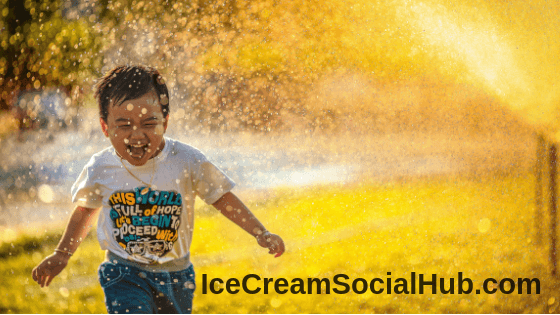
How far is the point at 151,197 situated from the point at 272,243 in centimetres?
48

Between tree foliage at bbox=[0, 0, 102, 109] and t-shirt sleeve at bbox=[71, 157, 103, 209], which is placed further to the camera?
tree foliage at bbox=[0, 0, 102, 109]

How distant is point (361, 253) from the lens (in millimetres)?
3305

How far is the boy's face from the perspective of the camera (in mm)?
1758

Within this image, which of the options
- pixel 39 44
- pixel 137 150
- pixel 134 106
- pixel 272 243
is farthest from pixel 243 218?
pixel 39 44

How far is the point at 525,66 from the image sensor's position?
123 inches

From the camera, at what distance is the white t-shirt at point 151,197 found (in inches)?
70.2

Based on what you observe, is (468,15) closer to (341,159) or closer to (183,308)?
(341,159)

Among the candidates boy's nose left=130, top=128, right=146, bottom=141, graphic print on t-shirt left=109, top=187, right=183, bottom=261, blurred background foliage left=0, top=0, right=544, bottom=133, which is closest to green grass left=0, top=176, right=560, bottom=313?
blurred background foliage left=0, top=0, right=544, bottom=133

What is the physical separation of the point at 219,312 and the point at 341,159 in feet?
4.46

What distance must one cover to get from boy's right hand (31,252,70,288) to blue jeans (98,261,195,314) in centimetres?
18

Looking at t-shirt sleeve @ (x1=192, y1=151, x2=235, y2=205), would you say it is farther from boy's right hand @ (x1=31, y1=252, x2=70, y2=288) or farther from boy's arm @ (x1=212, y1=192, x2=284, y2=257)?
boy's right hand @ (x1=31, y1=252, x2=70, y2=288)

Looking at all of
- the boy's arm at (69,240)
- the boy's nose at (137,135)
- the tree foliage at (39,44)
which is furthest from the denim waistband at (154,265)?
the tree foliage at (39,44)

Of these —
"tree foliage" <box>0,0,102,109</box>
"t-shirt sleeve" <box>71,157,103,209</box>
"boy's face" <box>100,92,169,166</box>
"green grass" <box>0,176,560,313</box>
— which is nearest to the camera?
"boy's face" <box>100,92,169,166</box>

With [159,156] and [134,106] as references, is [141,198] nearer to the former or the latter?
[159,156]
